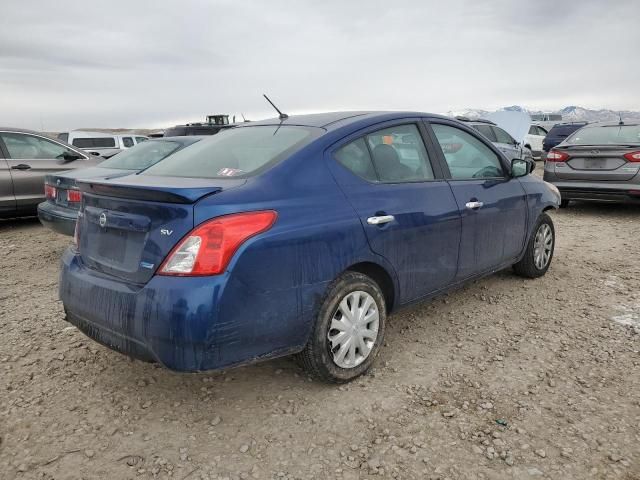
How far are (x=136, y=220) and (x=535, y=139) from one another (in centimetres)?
2191

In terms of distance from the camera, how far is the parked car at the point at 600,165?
7730 millimetres

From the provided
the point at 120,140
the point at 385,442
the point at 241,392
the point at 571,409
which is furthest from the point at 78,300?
the point at 120,140

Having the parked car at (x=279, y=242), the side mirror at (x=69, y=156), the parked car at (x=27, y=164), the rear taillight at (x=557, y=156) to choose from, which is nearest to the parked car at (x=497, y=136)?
the rear taillight at (x=557, y=156)

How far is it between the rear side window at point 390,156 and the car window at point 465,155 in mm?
263

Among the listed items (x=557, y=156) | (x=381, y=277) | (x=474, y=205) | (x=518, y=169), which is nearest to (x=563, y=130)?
(x=557, y=156)

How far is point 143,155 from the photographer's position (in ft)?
22.5

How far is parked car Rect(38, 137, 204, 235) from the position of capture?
5.73 metres

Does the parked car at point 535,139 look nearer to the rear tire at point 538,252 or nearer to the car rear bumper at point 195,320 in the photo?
the rear tire at point 538,252

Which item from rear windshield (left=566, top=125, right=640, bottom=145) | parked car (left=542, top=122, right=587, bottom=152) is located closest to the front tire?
rear windshield (left=566, top=125, right=640, bottom=145)

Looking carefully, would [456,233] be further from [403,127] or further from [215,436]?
[215,436]

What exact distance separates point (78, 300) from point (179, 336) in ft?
2.69

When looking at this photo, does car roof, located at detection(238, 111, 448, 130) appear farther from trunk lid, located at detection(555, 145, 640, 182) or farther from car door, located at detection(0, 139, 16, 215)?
car door, located at detection(0, 139, 16, 215)

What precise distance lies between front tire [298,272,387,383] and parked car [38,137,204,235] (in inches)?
115

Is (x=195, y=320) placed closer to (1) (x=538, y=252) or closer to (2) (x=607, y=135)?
(1) (x=538, y=252)
